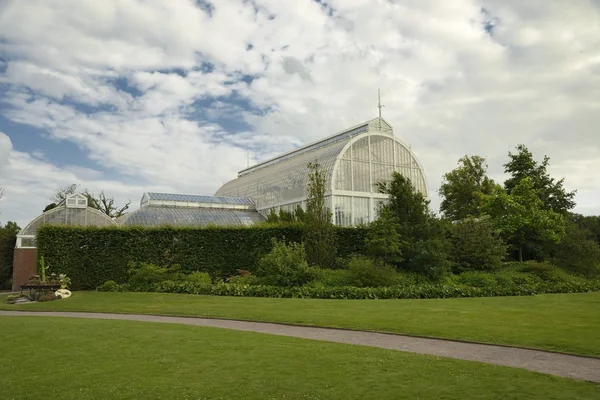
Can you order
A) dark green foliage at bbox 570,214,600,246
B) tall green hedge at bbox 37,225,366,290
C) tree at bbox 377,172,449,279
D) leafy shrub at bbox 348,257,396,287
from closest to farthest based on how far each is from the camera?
1. leafy shrub at bbox 348,257,396,287
2. tree at bbox 377,172,449,279
3. tall green hedge at bbox 37,225,366,290
4. dark green foliage at bbox 570,214,600,246

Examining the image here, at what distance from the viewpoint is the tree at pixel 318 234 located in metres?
25.5

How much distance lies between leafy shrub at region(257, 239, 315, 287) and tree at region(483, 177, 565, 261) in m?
14.8

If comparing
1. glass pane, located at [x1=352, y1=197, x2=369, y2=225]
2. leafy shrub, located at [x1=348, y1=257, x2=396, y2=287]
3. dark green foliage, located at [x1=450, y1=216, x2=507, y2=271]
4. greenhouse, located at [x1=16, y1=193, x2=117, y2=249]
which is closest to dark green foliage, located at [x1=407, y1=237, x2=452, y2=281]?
dark green foliage, located at [x1=450, y1=216, x2=507, y2=271]

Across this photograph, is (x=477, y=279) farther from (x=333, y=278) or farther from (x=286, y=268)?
(x=286, y=268)

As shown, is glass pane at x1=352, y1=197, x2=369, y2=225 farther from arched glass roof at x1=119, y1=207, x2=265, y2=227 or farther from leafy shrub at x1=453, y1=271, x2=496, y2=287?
leafy shrub at x1=453, y1=271, x2=496, y2=287

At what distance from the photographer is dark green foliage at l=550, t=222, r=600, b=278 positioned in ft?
97.5

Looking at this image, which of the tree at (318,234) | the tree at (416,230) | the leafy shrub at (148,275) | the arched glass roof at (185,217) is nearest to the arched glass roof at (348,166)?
the arched glass roof at (185,217)

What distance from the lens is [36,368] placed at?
26.7ft

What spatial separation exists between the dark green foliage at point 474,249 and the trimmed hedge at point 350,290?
2.81 metres

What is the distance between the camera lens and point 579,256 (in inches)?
1177

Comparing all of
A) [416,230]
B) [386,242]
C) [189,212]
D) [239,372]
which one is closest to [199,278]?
[386,242]

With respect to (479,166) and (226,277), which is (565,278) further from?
(479,166)

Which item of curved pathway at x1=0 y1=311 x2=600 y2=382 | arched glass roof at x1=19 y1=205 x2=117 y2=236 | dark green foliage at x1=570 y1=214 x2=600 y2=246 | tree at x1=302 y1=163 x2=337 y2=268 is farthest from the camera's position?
dark green foliage at x1=570 y1=214 x2=600 y2=246

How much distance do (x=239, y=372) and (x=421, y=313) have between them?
28.6 feet
